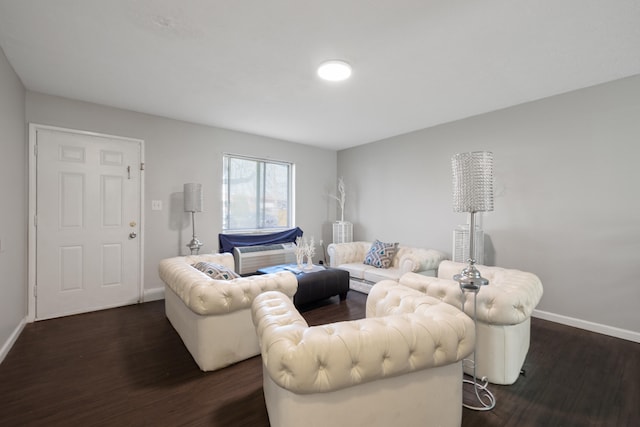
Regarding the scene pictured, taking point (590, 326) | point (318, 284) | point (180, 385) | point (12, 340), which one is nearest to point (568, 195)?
point (590, 326)

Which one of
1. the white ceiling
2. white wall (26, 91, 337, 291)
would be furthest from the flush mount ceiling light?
white wall (26, 91, 337, 291)

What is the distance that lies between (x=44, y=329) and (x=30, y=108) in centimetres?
241

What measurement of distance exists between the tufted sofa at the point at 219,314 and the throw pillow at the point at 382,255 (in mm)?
2178

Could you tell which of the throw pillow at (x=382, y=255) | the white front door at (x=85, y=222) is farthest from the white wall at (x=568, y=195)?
the white front door at (x=85, y=222)

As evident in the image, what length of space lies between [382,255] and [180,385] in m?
3.12

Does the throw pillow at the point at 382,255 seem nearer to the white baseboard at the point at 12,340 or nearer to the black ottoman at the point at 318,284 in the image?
the black ottoman at the point at 318,284

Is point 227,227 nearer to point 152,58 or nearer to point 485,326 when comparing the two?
point 152,58

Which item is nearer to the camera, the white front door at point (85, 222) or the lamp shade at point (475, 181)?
the lamp shade at point (475, 181)

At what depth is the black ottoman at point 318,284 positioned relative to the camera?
3318 millimetres

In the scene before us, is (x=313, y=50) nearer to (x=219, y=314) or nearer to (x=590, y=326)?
(x=219, y=314)

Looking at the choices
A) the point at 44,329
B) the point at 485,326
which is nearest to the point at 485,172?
the point at 485,326

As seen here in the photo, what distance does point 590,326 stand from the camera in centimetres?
291

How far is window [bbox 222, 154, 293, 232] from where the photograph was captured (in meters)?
4.57

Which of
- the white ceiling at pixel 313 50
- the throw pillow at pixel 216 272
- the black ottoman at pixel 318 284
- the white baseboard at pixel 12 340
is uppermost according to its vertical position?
the white ceiling at pixel 313 50
